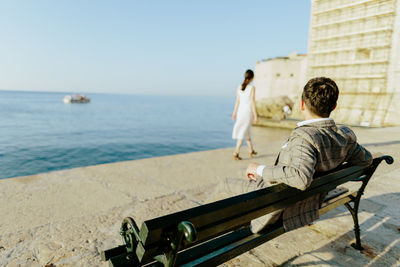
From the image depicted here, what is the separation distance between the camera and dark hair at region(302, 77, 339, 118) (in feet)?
5.70

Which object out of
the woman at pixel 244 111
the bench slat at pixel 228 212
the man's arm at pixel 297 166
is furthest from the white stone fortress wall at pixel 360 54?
the bench slat at pixel 228 212

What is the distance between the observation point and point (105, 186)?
3838 millimetres

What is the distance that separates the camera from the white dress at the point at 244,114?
5762mm

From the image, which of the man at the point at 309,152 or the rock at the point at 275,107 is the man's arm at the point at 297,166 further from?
the rock at the point at 275,107

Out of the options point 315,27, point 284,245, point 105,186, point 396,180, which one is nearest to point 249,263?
point 284,245

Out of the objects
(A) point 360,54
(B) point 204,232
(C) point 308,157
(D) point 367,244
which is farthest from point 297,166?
(A) point 360,54

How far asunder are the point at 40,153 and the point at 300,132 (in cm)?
1651

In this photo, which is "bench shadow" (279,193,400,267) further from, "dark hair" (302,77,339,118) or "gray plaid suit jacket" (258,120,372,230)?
"dark hair" (302,77,339,118)

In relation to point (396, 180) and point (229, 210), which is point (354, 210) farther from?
point (396, 180)

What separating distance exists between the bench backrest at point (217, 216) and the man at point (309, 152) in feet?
0.37

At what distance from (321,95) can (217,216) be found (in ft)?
3.76

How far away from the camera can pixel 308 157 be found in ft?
5.17

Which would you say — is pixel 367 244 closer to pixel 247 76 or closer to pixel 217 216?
pixel 217 216

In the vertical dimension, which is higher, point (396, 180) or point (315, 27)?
point (315, 27)
